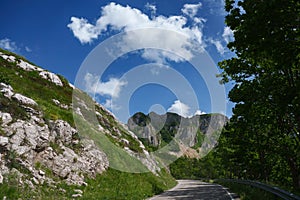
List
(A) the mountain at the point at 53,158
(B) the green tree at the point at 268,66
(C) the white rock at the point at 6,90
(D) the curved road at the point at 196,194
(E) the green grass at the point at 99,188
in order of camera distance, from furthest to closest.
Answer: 1. (C) the white rock at the point at 6,90
2. (D) the curved road at the point at 196,194
3. (A) the mountain at the point at 53,158
4. (E) the green grass at the point at 99,188
5. (B) the green tree at the point at 268,66

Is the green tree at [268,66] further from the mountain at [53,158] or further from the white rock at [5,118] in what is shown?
the white rock at [5,118]

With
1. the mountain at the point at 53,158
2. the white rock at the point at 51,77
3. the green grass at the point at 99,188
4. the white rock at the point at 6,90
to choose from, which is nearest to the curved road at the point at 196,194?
the green grass at the point at 99,188

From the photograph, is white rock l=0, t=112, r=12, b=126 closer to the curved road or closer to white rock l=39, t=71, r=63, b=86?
the curved road

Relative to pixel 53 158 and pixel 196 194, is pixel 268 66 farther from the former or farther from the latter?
pixel 53 158

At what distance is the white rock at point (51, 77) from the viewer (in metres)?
35.3

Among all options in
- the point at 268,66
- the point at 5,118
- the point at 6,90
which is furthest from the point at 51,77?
the point at 268,66

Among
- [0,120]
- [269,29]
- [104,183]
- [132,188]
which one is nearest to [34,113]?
[0,120]

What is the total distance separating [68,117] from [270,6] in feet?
64.3

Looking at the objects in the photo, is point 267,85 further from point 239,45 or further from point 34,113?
point 34,113

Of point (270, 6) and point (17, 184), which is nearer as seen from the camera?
point (270, 6)

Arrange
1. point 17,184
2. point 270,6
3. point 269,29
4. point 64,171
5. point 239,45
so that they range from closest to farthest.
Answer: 1. point 270,6
2. point 269,29
3. point 239,45
4. point 17,184
5. point 64,171

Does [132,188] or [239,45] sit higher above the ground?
[239,45]

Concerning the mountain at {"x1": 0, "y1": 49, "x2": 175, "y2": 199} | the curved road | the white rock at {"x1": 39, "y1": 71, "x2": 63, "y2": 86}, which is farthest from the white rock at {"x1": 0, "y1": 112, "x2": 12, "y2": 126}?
the white rock at {"x1": 39, "y1": 71, "x2": 63, "y2": 86}

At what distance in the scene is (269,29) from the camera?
28.1ft
